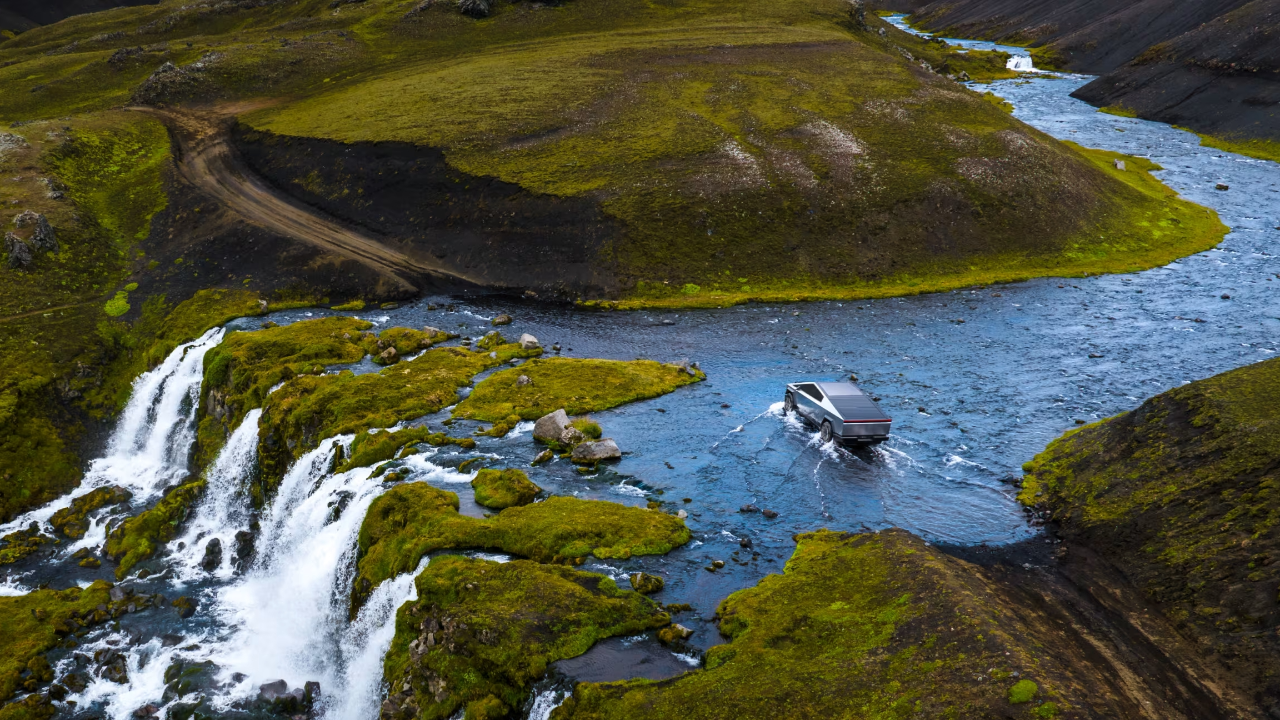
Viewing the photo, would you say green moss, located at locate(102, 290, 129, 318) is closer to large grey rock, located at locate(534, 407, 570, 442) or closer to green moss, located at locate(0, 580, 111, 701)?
green moss, located at locate(0, 580, 111, 701)

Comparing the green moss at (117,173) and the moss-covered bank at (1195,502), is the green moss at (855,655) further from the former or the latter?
the green moss at (117,173)

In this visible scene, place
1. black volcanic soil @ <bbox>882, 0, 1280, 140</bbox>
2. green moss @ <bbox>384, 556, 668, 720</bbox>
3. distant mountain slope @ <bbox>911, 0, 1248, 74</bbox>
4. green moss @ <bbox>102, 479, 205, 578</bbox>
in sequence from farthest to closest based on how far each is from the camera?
distant mountain slope @ <bbox>911, 0, 1248, 74</bbox> → black volcanic soil @ <bbox>882, 0, 1280, 140</bbox> → green moss @ <bbox>102, 479, 205, 578</bbox> → green moss @ <bbox>384, 556, 668, 720</bbox>

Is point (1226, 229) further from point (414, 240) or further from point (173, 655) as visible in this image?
point (173, 655)

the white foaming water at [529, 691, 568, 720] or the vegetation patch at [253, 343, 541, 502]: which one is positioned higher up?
the vegetation patch at [253, 343, 541, 502]

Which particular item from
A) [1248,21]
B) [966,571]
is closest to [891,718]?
[966,571]

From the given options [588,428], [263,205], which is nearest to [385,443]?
[588,428]

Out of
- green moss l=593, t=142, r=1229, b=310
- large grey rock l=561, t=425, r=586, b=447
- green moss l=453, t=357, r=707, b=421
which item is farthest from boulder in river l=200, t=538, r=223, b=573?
green moss l=593, t=142, r=1229, b=310

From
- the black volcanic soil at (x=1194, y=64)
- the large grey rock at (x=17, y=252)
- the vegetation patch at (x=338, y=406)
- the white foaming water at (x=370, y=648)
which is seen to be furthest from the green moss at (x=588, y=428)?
the black volcanic soil at (x=1194, y=64)
